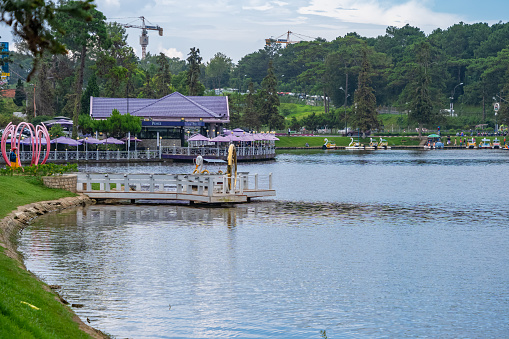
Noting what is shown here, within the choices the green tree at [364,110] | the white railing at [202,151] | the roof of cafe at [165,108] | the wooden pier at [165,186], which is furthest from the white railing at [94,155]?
the green tree at [364,110]

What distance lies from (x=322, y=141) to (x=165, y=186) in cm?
11693

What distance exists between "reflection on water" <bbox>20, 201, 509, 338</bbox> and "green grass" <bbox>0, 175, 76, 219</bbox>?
148 centimetres

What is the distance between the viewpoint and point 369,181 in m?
68.2

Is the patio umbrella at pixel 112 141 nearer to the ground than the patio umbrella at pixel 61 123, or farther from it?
nearer to the ground

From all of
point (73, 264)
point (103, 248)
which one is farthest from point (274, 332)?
point (103, 248)

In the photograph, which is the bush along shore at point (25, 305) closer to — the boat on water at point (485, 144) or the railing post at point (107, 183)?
the railing post at point (107, 183)

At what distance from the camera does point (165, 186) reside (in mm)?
42375

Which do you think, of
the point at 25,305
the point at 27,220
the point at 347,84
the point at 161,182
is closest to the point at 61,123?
the point at 161,182

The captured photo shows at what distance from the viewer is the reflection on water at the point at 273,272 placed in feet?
59.8

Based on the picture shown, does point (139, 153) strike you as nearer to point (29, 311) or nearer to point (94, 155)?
point (94, 155)

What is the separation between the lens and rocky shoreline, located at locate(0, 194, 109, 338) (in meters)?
16.7

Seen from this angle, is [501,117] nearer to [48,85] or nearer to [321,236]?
[48,85]

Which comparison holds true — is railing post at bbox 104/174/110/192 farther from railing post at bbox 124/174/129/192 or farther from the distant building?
the distant building

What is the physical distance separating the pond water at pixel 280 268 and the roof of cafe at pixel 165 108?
60.3m
